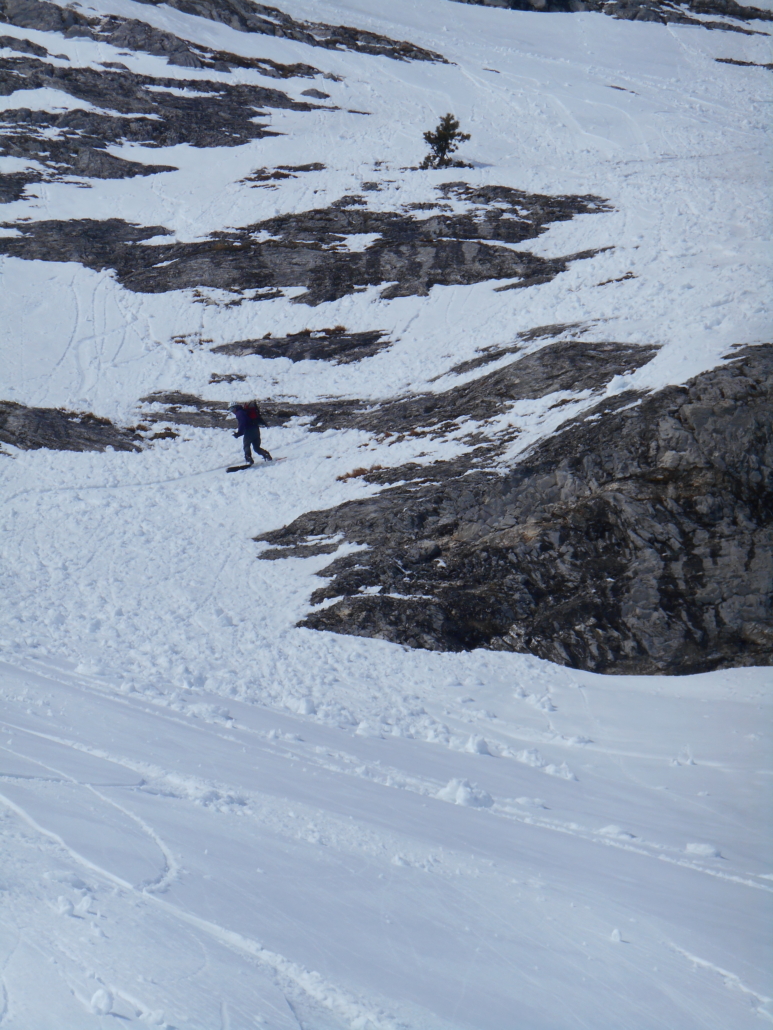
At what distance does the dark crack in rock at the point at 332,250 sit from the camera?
26.3 m

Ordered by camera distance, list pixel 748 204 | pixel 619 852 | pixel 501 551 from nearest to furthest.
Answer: pixel 619 852, pixel 501 551, pixel 748 204

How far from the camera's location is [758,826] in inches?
225

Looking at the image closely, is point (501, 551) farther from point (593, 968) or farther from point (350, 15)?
point (350, 15)

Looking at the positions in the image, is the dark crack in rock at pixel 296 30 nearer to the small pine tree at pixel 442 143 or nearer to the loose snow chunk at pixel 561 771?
the small pine tree at pixel 442 143

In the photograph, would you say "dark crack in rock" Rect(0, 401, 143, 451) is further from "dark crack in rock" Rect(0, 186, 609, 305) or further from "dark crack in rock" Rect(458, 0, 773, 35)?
"dark crack in rock" Rect(458, 0, 773, 35)

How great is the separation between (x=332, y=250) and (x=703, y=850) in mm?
27790

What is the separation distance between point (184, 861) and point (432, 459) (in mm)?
11073

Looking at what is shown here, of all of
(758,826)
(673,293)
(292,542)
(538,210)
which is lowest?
(292,542)

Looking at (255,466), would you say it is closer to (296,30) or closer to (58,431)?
(58,431)

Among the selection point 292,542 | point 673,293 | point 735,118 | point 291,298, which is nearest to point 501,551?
point 292,542

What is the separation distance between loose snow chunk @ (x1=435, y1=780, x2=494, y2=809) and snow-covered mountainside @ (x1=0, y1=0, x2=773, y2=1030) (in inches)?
1.8

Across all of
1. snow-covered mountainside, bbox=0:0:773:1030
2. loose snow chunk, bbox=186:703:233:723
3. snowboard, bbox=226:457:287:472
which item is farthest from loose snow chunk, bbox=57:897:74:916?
snowboard, bbox=226:457:287:472

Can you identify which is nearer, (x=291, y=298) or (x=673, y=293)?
(x=673, y=293)

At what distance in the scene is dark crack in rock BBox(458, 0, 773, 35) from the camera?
6638 centimetres
